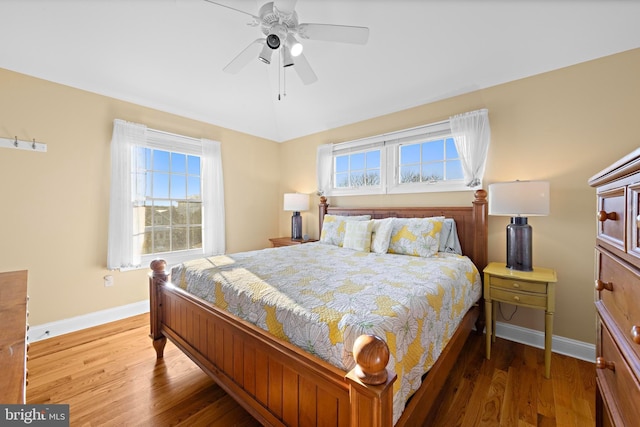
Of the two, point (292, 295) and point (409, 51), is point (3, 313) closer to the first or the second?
point (292, 295)

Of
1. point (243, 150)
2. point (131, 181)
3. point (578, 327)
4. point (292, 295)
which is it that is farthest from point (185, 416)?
point (243, 150)

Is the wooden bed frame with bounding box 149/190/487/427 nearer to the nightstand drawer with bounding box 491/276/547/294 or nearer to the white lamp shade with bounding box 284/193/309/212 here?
the nightstand drawer with bounding box 491/276/547/294

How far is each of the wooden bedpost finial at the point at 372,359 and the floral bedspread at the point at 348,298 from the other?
14cm

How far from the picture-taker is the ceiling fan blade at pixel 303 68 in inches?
86.3

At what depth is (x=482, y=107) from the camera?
2.63 meters

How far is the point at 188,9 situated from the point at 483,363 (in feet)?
13.3

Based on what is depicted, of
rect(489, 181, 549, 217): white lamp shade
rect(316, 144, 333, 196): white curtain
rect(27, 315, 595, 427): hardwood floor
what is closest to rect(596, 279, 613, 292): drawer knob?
rect(27, 315, 595, 427): hardwood floor

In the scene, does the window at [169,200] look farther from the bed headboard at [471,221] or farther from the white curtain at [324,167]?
the bed headboard at [471,221]

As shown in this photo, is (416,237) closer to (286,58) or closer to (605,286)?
(605,286)

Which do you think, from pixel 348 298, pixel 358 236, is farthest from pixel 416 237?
pixel 348 298

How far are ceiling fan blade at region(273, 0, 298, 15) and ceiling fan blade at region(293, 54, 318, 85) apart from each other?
369mm

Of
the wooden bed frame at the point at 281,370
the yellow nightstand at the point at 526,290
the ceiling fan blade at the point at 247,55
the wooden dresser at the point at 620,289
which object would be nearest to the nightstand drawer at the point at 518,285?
the yellow nightstand at the point at 526,290

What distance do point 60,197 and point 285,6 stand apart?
9.25 ft

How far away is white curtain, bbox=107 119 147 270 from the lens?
2.80 meters
